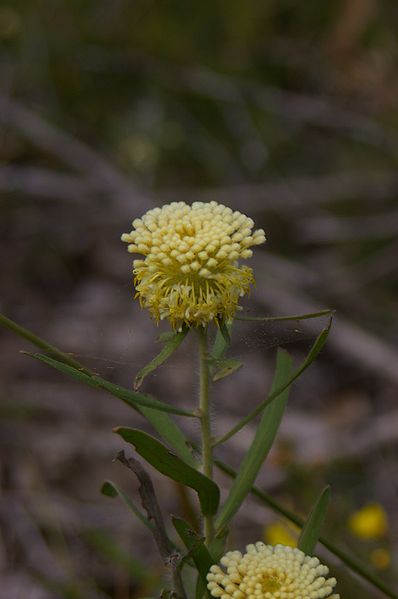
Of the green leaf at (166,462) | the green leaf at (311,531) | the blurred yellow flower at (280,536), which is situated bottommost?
the green leaf at (311,531)

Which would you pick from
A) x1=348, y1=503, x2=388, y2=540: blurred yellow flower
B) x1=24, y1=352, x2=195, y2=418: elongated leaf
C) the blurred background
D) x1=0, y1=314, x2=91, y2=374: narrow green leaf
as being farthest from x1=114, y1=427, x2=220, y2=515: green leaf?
the blurred background

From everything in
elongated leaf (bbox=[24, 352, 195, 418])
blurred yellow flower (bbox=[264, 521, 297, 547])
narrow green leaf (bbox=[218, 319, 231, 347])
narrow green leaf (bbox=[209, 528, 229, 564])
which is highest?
narrow green leaf (bbox=[218, 319, 231, 347])

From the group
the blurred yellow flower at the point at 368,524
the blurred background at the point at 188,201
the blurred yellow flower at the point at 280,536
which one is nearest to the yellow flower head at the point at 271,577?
the blurred yellow flower at the point at 280,536

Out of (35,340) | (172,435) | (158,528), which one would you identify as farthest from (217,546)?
(35,340)

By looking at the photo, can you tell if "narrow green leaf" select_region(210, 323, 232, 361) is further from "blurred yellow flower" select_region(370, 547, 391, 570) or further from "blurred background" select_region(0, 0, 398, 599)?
"blurred background" select_region(0, 0, 398, 599)

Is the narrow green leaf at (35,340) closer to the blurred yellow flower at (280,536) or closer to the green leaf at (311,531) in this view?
the green leaf at (311,531)

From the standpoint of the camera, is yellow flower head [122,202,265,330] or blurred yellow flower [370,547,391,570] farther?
blurred yellow flower [370,547,391,570]

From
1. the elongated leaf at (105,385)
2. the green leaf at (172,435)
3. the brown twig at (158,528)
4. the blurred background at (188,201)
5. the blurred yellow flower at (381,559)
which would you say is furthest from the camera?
the blurred background at (188,201)
